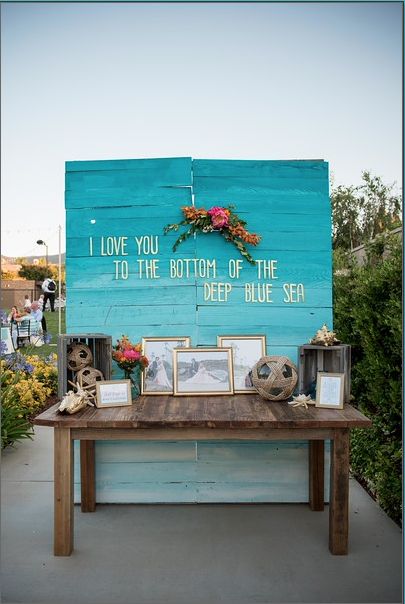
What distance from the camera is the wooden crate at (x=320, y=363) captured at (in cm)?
282

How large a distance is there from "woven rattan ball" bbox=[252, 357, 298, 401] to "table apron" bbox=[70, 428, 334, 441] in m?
0.34

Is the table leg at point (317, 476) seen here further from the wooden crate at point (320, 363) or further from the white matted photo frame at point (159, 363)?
the white matted photo frame at point (159, 363)

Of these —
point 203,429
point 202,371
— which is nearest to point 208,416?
point 203,429

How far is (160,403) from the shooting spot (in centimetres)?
277

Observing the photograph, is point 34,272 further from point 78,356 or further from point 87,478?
point 78,356

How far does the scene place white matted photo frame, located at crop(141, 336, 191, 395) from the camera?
3016 millimetres

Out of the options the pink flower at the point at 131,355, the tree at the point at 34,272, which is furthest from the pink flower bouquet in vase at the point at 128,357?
the tree at the point at 34,272

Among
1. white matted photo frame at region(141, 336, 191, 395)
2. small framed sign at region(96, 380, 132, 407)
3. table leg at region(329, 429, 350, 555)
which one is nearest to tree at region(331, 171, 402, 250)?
white matted photo frame at region(141, 336, 191, 395)

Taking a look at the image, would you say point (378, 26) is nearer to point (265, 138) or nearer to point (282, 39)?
point (282, 39)

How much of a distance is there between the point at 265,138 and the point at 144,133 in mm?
902

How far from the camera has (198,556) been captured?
8.38ft

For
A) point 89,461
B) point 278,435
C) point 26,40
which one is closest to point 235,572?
point 278,435

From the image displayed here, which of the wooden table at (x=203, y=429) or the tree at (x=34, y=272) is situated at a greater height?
the tree at (x=34, y=272)

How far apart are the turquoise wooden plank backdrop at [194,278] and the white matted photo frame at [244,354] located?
3.2 inches
